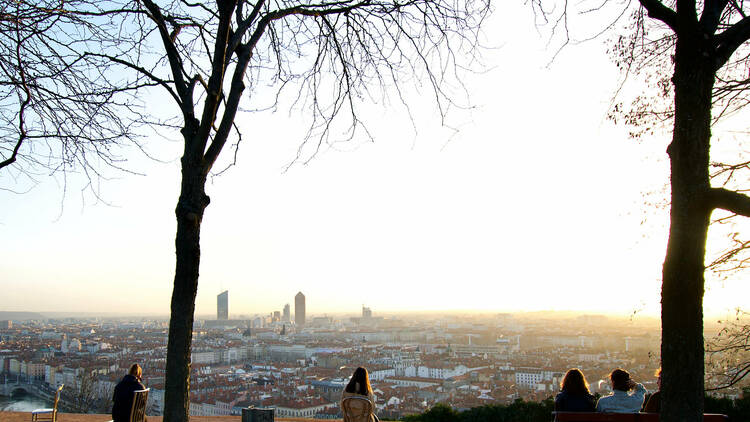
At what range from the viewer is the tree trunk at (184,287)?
3785 millimetres

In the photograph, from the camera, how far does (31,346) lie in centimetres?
3525

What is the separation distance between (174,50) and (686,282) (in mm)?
3825

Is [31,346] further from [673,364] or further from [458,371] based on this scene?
[673,364]

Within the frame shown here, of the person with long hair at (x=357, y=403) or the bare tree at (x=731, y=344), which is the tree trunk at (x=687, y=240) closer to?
the person with long hair at (x=357, y=403)

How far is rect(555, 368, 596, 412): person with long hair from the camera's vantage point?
435 cm

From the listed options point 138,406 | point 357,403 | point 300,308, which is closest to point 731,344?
point 357,403

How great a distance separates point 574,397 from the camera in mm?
4375

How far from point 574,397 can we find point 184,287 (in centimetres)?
298

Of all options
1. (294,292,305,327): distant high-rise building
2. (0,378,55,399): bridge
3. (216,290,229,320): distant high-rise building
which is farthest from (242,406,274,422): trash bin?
(294,292,305,327): distant high-rise building

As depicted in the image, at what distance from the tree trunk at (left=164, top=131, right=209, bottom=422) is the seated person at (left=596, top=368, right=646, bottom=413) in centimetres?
305

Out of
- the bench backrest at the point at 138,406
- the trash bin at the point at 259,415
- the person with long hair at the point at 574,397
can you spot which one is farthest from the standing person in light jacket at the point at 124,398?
the person with long hair at the point at 574,397

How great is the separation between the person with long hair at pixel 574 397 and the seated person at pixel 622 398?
105mm

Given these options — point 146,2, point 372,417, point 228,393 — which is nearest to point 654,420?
point 372,417

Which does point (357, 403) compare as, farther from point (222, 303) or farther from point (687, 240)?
point (222, 303)
